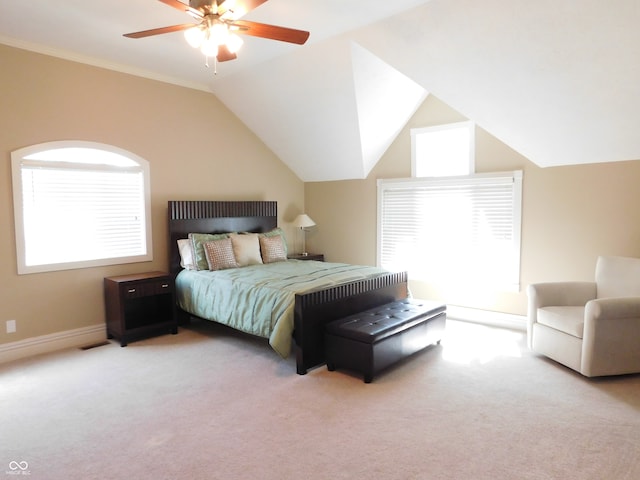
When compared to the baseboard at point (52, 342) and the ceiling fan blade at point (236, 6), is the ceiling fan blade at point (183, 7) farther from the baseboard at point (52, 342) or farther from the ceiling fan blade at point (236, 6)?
the baseboard at point (52, 342)

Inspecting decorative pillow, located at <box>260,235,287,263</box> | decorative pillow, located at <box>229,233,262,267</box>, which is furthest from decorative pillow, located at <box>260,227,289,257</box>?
decorative pillow, located at <box>229,233,262,267</box>

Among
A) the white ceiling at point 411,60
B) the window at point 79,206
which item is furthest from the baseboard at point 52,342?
the white ceiling at point 411,60

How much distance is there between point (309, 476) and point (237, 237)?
3418mm

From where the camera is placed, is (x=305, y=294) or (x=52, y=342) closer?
(x=305, y=294)

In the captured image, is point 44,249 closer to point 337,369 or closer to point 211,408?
point 211,408

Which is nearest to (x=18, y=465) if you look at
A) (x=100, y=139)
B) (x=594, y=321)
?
(x=100, y=139)

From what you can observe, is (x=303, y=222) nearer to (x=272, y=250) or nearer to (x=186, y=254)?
(x=272, y=250)

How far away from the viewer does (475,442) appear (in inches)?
98.3

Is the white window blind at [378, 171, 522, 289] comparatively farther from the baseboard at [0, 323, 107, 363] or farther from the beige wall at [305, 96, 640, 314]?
the baseboard at [0, 323, 107, 363]

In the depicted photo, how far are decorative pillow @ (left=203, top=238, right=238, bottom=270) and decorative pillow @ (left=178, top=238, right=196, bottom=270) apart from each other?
23cm

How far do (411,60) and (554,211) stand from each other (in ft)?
7.33

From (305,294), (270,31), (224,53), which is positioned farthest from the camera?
(305,294)

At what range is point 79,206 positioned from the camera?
4387 millimetres

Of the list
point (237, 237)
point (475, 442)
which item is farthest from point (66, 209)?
point (475, 442)
